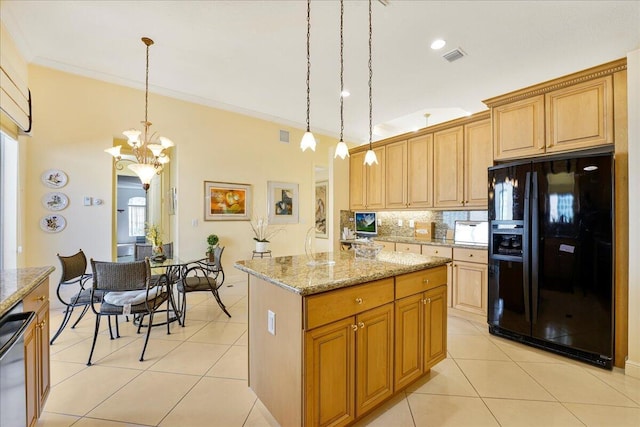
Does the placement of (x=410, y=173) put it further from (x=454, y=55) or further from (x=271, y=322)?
(x=271, y=322)

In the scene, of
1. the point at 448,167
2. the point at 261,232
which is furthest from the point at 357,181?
the point at 261,232

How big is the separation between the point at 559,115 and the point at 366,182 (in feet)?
9.14

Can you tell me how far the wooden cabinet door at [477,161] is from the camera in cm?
356

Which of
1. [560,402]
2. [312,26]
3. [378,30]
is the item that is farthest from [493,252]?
[312,26]

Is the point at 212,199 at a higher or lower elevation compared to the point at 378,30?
lower

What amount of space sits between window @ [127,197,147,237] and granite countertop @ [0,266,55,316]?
7.85 metres

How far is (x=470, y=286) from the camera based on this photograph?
3.39 metres

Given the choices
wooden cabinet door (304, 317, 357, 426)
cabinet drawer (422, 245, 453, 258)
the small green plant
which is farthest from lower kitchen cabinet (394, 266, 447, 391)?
the small green plant

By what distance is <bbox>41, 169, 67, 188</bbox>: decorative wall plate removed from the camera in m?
3.59

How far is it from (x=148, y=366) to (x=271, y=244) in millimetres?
3352

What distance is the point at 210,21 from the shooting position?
2.71 meters

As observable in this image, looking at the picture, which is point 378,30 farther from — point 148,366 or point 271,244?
point 271,244

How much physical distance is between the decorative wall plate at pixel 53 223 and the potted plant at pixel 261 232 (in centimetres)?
264

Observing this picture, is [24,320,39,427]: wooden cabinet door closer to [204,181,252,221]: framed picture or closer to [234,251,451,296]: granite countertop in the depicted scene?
[234,251,451,296]: granite countertop
